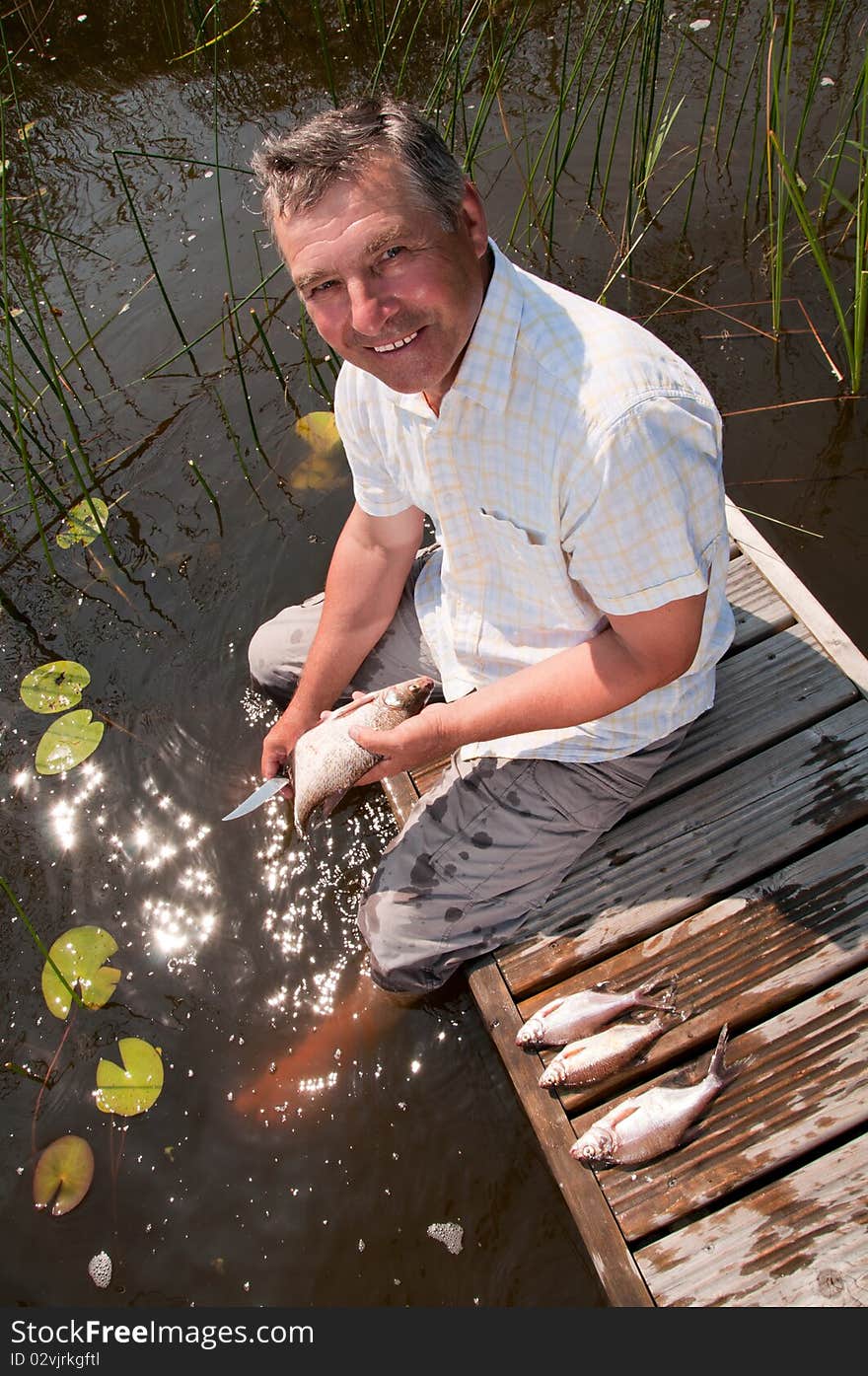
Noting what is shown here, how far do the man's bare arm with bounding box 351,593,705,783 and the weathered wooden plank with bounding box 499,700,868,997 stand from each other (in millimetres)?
595

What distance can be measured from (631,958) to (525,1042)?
0.35 meters

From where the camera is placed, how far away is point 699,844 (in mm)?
2561

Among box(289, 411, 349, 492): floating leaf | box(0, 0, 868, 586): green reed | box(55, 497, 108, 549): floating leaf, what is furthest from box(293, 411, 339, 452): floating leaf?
box(55, 497, 108, 549): floating leaf

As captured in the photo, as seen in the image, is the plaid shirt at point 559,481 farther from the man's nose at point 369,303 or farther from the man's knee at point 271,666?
the man's knee at point 271,666

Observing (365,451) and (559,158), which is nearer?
(365,451)

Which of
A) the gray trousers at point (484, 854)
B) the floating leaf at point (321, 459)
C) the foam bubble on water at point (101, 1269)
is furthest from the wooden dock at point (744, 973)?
the floating leaf at point (321, 459)

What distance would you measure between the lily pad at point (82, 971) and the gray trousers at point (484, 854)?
998 millimetres

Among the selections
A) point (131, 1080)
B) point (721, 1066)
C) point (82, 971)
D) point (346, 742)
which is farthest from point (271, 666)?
point (721, 1066)

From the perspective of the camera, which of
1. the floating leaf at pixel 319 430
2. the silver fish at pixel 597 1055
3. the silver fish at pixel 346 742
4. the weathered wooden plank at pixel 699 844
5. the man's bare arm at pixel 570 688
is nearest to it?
the man's bare arm at pixel 570 688

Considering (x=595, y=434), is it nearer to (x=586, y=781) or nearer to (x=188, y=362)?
(x=586, y=781)

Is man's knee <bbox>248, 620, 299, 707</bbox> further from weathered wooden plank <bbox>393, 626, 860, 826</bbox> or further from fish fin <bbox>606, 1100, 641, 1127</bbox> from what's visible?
fish fin <bbox>606, 1100, 641, 1127</bbox>

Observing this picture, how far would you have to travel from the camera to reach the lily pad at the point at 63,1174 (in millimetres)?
2721

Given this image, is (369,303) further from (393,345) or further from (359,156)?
(359,156)

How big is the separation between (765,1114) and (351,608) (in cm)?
169
